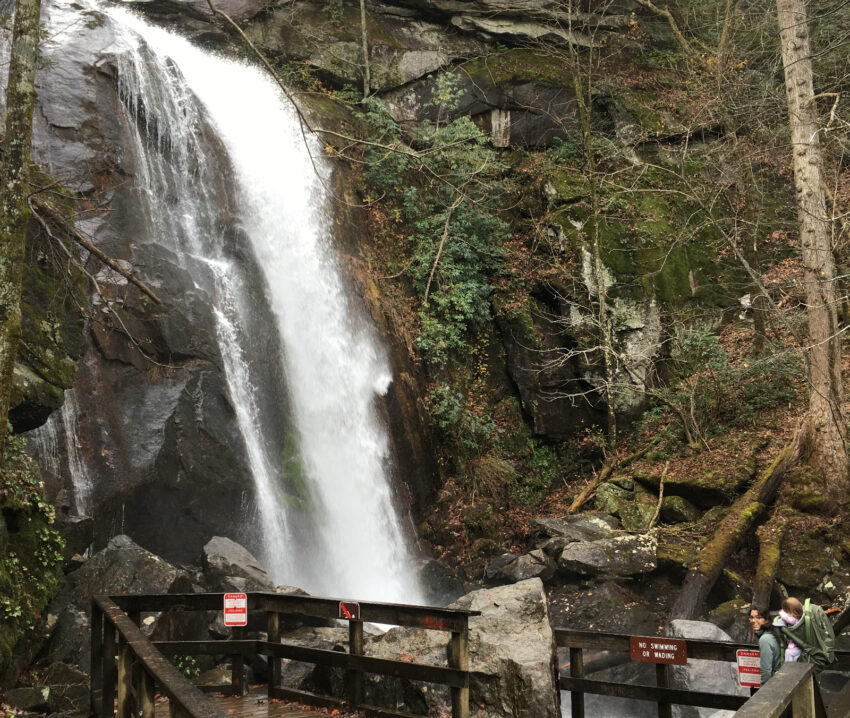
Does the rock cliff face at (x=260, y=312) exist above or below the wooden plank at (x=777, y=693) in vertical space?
above

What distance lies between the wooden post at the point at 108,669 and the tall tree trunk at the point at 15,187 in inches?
94.9

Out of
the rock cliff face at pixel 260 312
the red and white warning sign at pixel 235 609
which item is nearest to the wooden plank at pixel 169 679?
the red and white warning sign at pixel 235 609

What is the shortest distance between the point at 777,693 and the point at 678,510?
10.7 meters

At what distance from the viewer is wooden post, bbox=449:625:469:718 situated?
4.44 m

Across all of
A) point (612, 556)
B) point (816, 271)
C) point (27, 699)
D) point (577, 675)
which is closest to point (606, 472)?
point (612, 556)

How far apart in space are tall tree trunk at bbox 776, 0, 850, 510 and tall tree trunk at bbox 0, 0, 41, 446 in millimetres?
9942

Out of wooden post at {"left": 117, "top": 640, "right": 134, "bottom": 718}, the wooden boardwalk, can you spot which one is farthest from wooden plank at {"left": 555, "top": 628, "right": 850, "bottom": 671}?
wooden post at {"left": 117, "top": 640, "right": 134, "bottom": 718}

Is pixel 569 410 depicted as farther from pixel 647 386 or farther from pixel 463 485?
pixel 463 485

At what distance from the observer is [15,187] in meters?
6.23

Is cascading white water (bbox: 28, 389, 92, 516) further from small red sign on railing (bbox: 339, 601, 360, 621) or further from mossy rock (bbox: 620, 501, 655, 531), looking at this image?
mossy rock (bbox: 620, 501, 655, 531)

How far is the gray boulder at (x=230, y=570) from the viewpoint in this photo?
8492 millimetres

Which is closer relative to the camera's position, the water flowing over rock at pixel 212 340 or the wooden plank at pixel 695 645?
the wooden plank at pixel 695 645

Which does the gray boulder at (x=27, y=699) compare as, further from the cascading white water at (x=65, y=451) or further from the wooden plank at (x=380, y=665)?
the cascading white water at (x=65, y=451)

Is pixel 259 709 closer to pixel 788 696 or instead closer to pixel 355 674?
pixel 355 674
